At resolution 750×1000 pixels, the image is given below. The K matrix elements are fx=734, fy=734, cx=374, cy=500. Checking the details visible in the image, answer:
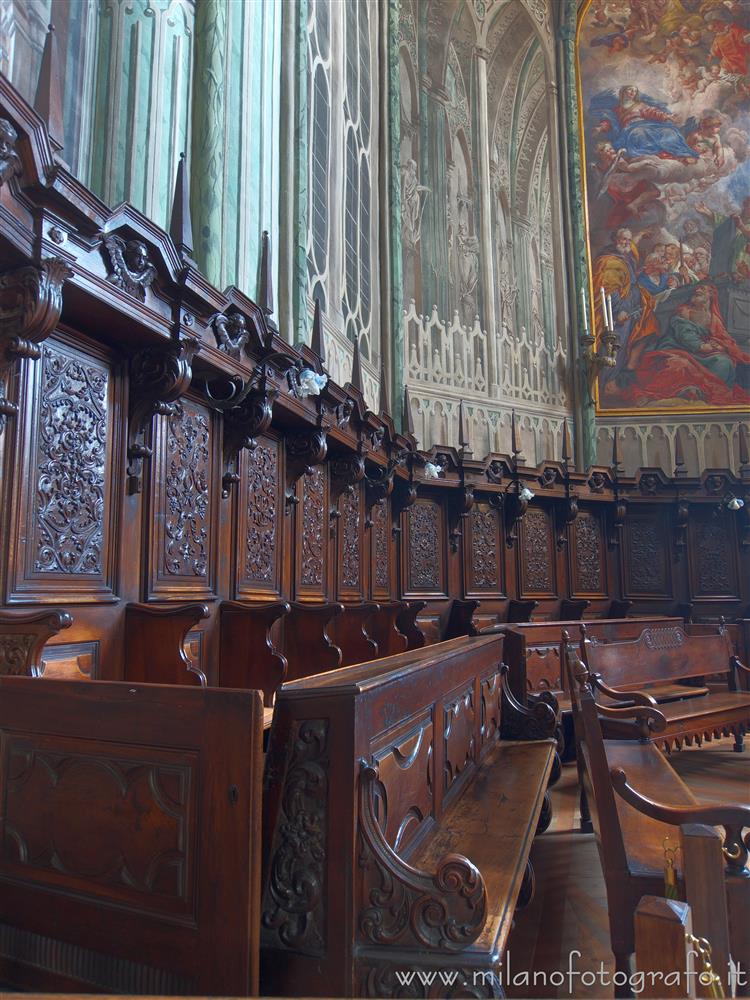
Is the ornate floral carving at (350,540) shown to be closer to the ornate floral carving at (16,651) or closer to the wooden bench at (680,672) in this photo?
the wooden bench at (680,672)

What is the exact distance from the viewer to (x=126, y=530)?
11.4ft

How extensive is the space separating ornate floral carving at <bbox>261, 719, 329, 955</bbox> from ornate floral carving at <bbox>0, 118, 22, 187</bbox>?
2.01 meters

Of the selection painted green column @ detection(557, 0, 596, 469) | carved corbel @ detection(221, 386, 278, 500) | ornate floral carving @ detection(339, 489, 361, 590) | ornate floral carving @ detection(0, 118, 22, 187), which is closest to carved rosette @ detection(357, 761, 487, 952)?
ornate floral carving @ detection(0, 118, 22, 187)

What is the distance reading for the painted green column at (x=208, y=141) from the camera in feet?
18.1

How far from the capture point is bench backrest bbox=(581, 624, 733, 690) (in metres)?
5.91

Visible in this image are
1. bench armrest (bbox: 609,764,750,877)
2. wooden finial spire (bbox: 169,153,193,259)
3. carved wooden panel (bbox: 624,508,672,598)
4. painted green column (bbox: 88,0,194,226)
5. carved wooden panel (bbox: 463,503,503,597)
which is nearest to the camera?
bench armrest (bbox: 609,764,750,877)

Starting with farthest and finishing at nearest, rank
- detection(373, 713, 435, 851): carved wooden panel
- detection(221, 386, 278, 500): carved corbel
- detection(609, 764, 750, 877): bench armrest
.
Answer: detection(221, 386, 278, 500): carved corbel, detection(609, 764, 750, 877): bench armrest, detection(373, 713, 435, 851): carved wooden panel

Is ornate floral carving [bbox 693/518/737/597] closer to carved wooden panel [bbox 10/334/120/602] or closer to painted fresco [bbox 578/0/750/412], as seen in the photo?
painted fresco [bbox 578/0/750/412]

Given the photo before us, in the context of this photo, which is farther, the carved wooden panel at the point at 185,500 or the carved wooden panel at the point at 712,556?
the carved wooden panel at the point at 712,556

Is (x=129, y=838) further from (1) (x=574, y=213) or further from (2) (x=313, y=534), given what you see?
(1) (x=574, y=213)

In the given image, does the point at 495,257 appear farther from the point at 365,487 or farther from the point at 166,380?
the point at 166,380

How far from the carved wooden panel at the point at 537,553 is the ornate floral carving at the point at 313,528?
4.37m

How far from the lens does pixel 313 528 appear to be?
5738 mm

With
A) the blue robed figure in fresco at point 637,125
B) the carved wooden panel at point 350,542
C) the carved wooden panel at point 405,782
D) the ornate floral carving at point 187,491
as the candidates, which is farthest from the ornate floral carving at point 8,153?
the blue robed figure in fresco at point 637,125
